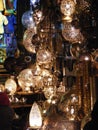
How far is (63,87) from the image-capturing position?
4.79m

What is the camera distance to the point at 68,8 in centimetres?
446

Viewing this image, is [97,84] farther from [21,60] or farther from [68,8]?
[21,60]

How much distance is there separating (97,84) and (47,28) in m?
2.05

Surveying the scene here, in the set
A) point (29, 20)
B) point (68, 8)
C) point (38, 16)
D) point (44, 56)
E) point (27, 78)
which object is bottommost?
point (27, 78)

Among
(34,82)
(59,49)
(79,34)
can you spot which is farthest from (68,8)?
(34,82)

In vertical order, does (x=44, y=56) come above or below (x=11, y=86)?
above

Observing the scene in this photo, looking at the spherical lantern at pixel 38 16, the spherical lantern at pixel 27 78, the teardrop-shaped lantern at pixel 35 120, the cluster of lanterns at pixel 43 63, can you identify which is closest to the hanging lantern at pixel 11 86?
the cluster of lanterns at pixel 43 63

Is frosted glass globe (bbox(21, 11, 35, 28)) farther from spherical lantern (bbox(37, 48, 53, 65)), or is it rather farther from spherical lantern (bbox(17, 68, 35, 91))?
spherical lantern (bbox(37, 48, 53, 65))

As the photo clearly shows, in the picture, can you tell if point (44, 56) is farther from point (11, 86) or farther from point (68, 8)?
point (11, 86)

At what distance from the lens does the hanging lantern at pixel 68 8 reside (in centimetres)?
446

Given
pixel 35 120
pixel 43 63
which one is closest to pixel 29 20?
pixel 43 63

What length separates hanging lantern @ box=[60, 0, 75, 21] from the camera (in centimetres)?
446

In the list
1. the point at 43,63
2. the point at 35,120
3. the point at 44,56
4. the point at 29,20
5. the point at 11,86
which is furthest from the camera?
the point at 11,86

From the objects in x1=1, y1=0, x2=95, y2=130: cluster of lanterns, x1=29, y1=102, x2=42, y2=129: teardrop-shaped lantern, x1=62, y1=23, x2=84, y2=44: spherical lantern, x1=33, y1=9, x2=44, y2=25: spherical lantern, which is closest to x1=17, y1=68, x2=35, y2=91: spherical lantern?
x1=1, y1=0, x2=95, y2=130: cluster of lanterns
